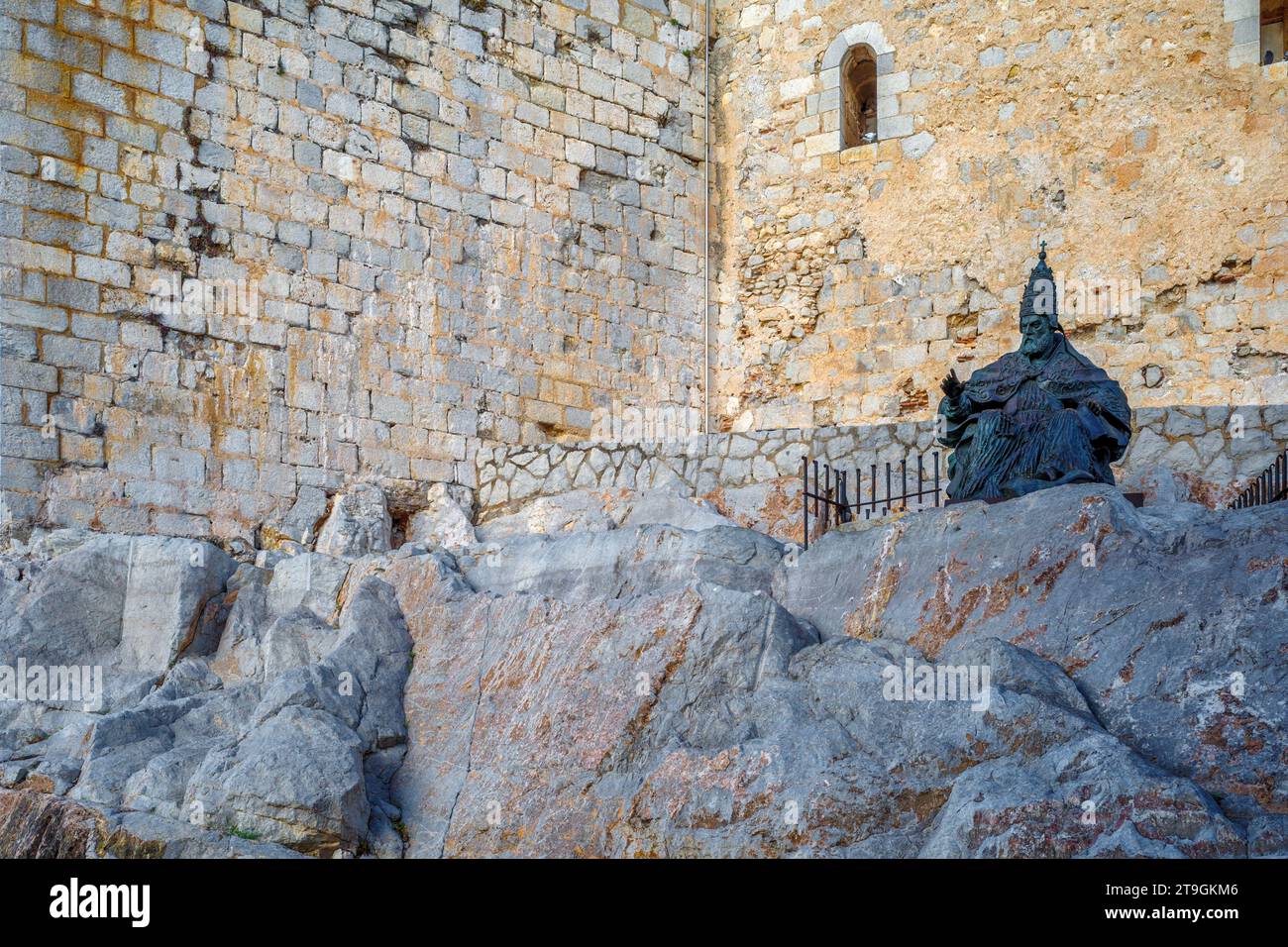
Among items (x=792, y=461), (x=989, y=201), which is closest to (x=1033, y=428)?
(x=792, y=461)

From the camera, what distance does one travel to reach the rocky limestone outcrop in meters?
6.42

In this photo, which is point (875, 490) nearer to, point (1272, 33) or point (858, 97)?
point (858, 97)

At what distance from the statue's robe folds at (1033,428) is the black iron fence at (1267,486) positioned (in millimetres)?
987

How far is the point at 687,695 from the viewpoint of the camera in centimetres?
751

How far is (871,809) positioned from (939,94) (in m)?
8.25

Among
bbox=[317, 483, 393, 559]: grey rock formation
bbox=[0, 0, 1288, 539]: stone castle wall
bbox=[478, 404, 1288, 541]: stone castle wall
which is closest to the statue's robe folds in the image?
bbox=[478, 404, 1288, 541]: stone castle wall

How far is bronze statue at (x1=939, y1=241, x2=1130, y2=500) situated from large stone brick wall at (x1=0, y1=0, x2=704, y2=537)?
4.63m

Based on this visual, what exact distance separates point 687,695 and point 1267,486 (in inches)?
147

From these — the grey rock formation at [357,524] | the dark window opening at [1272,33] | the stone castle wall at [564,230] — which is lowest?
the grey rock formation at [357,524]

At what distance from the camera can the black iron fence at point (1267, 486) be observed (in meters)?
9.17

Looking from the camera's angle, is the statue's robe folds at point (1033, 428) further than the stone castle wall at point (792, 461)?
No

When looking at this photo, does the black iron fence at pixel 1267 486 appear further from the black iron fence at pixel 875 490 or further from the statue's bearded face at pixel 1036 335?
the black iron fence at pixel 875 490

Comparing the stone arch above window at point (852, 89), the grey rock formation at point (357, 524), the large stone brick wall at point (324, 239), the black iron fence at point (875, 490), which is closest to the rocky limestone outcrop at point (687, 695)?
the black iron fence at point (875, 490)

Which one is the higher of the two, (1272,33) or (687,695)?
(1272,33)
